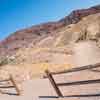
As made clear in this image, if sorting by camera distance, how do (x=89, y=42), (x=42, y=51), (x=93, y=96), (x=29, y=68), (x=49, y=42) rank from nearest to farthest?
(x=93, y=96) < (x=29, y=68) < (x=42, y=51) < (x=89, y=42) < (x=49, y=42)

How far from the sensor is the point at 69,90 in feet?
30.9

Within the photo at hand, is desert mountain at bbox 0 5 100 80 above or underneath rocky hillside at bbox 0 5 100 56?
underneath

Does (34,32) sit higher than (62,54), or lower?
higher

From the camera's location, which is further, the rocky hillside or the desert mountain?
the rocky hillside

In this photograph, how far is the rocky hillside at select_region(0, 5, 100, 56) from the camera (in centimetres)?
4825

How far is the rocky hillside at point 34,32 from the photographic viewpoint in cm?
4825

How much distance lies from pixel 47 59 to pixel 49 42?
1128cm

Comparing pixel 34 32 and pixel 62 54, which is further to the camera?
pixel 34 32

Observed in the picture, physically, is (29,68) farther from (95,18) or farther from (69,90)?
(95,18)

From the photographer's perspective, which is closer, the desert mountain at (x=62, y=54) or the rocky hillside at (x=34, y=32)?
the desert mountain at (x=62, y=54)

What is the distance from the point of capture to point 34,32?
54.1 meters

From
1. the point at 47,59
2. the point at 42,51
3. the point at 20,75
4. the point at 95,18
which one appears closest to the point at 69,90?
the point at 20,75

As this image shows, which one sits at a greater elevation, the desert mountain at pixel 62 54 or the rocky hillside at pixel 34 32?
the rocky hillside at pixel 34 32

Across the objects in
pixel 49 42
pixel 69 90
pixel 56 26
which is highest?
pixel 56 26
